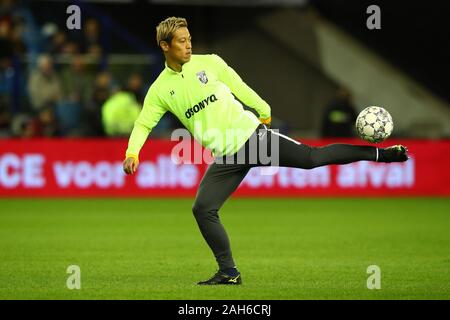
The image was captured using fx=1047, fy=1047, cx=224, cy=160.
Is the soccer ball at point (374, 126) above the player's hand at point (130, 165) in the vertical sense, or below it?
above

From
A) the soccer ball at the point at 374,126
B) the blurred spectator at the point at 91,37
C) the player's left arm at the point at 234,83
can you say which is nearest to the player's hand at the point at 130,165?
the player's left arm at the point at 234,83

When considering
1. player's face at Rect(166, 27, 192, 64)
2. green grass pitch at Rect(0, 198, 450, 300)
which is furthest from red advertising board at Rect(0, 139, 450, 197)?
player's face at Rect(166, 27, 192, 64)

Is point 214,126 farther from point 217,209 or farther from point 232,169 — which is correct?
point 217,209

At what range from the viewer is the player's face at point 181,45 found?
31.8 ft

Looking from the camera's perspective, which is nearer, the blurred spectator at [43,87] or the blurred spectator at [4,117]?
the blurred spectator at [4,117]

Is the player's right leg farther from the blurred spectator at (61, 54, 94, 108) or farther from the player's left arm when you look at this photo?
the blurred spectator at (61, 54, 94, 108)

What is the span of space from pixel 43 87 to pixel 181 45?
46.9 ft

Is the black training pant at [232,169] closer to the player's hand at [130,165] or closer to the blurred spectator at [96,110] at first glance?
the player's hand at [130,165]

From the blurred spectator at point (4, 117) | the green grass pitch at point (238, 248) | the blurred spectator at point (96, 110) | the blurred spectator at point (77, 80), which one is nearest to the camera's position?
the green grass pitch at point (238, 248)

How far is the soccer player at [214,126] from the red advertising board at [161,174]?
1108cm

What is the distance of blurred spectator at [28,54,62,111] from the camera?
76.8 ft

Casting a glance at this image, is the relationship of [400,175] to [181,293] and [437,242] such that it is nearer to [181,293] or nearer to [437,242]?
[437,242]

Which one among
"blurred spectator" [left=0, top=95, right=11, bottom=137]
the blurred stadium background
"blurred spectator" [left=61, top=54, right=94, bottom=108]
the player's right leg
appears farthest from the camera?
"blurred spectator" [left=61, top=54, right=94, bottom=108]

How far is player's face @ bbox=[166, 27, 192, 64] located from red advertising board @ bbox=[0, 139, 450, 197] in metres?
11.4
